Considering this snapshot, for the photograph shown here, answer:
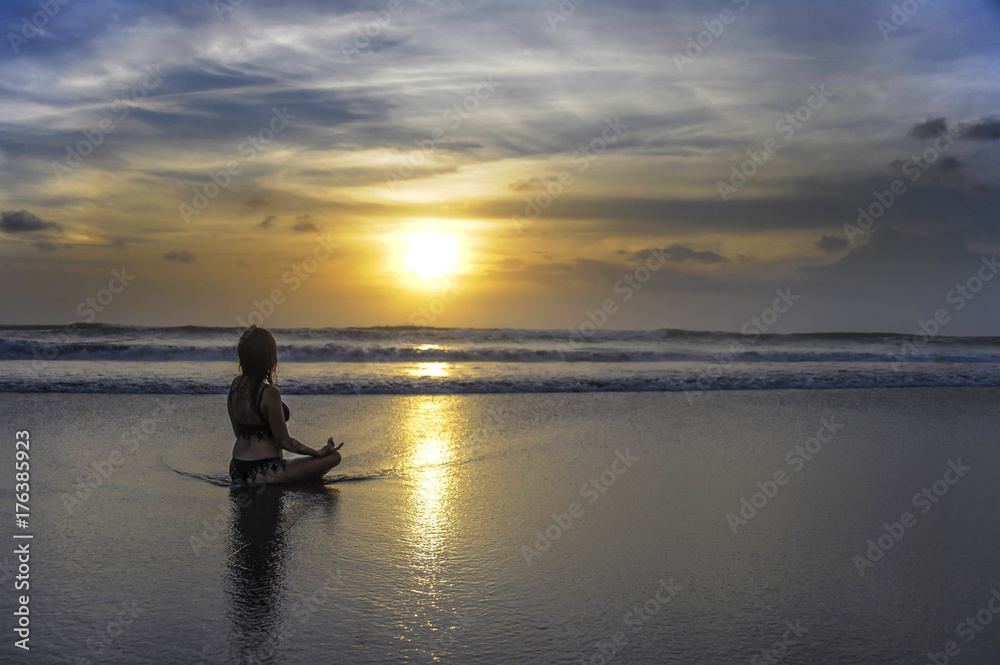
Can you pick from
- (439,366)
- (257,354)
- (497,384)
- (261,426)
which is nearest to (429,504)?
(261,426)

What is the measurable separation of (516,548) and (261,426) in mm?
A: 2531

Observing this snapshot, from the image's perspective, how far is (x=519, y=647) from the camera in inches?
Answer: 116

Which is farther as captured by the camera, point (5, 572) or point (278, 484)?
point (278, 484)

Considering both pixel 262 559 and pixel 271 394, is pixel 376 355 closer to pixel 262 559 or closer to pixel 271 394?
pixel 271 394

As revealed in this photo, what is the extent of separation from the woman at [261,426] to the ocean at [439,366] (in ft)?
21.1

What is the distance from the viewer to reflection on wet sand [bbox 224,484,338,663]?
3014 mm

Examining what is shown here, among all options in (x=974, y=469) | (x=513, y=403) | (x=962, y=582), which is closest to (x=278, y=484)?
(x=962, y=582)

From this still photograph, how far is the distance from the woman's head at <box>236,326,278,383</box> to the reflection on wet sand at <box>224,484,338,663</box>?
3.11ft

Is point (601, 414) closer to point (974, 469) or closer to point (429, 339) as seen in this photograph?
point (974, 469)

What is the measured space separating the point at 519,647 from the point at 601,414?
279 inches

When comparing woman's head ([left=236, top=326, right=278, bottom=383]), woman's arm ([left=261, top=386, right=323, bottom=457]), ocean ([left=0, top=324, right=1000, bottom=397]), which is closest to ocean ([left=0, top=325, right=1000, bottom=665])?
woman's arm ([left=261, top=386, right=323, bottom=457])

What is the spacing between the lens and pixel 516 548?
426 centimetres

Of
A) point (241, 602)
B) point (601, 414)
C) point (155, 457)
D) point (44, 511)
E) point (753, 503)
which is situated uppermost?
point (601, 414)

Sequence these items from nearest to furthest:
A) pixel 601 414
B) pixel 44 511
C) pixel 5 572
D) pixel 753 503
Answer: pixel 5 572 < pixel 44 511 < pixel 753 503 < pixel 601 414
